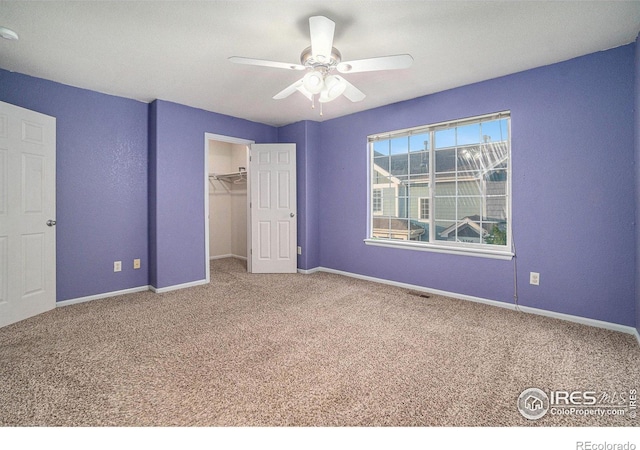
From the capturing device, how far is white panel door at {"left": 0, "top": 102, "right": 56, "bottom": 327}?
2672 millimetres

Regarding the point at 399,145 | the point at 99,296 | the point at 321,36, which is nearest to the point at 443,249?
the point at 399,145

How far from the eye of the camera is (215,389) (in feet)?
5.71

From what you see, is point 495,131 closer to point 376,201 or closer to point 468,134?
point 468,134

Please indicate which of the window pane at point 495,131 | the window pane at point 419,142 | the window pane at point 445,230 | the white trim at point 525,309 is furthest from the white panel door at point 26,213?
the window pane at point 495,131

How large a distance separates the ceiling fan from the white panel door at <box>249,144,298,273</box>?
7.71 feet

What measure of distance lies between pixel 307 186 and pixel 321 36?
2797 millimetres

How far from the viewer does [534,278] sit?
2.95 metres

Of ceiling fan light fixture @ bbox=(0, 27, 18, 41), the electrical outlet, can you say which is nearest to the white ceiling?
ceiling fan light fixture @ bbox=(0, 27, 18, 41)

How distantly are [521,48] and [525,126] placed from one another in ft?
2.39

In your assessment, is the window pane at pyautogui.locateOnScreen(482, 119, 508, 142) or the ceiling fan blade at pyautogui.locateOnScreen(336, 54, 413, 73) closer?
the ceiling fan blade at pyautogui.locateOnScreen(336, 54, 413, 73)

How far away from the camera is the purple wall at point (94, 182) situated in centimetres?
316

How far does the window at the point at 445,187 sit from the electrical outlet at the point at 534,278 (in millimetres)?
268

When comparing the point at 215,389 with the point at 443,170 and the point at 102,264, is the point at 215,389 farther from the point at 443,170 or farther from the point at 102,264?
the point at 443,170
